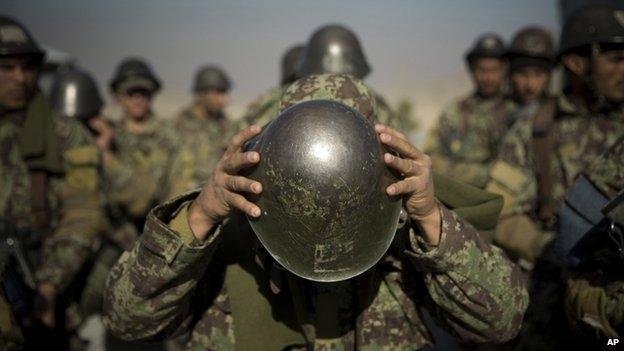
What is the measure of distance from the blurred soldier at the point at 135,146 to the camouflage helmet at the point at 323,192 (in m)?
5.60

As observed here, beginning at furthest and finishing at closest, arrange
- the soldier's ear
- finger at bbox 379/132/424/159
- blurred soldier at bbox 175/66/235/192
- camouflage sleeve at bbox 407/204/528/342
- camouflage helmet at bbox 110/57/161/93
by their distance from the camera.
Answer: blurred soldier at bbox 175/66/235/192, camouflage helmet at bbox 110/57/161/93, the soldier's ear, camouflage sleeve at bbox 407/204/528/342, finger at bbox 379/132/424/159

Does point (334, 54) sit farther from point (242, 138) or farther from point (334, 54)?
point (242, 138)

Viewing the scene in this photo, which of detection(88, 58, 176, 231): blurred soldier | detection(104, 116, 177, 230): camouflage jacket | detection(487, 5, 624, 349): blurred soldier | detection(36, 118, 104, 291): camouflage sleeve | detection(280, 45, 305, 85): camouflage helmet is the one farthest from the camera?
detection(88, 58, 176, 231): blurred soldier

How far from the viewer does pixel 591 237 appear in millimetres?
2795

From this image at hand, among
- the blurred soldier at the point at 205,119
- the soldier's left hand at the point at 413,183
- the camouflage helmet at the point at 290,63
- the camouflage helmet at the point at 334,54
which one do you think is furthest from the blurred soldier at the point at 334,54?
the blurred soldier at the point at 205,119

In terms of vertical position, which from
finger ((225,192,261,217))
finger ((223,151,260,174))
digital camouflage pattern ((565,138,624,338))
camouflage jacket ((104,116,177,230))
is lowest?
camouflage jacket ((104,116,177,230))

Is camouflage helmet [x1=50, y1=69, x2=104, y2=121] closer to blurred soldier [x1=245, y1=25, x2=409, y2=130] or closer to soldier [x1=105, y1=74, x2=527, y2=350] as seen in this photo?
blurred soldier [x1=245, y1=25, x2=409, y2=130]

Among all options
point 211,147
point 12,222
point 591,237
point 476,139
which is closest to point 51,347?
point 12,222

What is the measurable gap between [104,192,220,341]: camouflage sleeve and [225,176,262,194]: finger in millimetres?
299

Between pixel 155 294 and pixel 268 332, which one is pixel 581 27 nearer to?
pixel 268 332

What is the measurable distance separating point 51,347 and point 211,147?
23.1 ft

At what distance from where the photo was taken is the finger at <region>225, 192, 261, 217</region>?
1948 mm

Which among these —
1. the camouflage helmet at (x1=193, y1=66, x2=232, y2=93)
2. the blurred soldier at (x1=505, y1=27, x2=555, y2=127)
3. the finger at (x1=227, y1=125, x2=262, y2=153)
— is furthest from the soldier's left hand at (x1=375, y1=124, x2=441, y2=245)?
the camouflage helmet at (x1=193, y1=66, x2=232, y2=93)

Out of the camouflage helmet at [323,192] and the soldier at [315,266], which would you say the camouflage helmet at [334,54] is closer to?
the soldier at [315,266]
